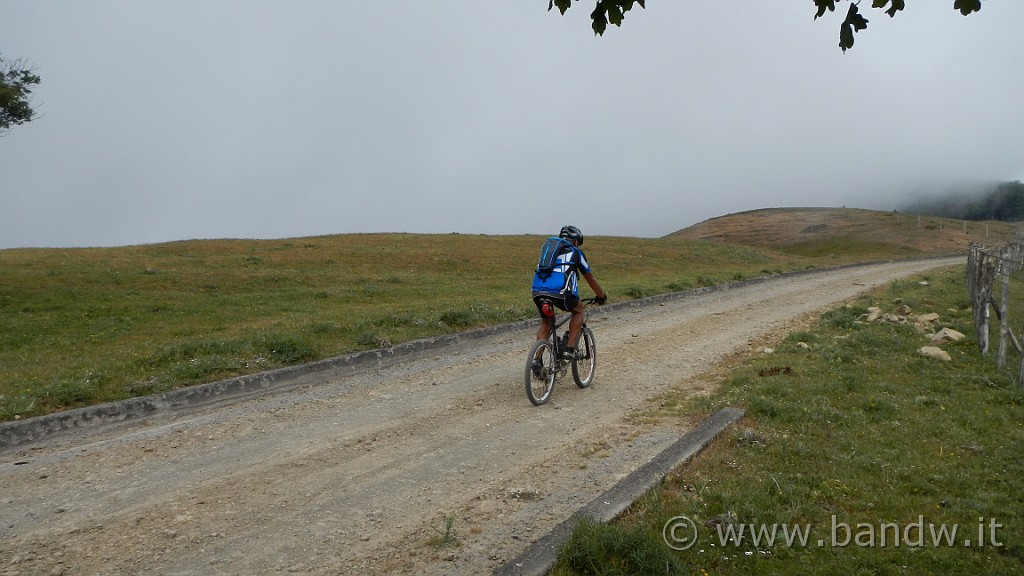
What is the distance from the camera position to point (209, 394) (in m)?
8.54

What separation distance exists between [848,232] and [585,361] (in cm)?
6574

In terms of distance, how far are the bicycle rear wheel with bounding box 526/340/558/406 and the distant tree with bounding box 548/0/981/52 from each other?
14.6 feet

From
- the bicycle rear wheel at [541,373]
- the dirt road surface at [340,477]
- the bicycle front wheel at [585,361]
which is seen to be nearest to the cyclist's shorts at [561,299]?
the bicycle rear wheel at [541,373]

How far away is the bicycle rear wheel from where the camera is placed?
8102 millimetres

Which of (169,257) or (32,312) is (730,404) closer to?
(32,312)

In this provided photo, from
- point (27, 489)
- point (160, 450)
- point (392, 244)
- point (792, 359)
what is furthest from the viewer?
point (392, 244)

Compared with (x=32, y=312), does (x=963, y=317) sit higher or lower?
lower

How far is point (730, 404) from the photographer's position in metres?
7.58

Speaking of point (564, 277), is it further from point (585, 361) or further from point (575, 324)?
point (585, 361)

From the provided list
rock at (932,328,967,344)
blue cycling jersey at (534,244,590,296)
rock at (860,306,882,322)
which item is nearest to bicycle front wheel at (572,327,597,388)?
blue cycling jersey at (534,244,590,296)

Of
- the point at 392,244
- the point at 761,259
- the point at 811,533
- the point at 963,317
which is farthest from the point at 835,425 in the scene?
the point at 761,259

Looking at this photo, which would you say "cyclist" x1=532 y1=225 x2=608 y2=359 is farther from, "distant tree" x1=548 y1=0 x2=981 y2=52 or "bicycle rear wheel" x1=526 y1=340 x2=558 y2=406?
"distant tree" x1=548 y1=0 x2=981 y2=52

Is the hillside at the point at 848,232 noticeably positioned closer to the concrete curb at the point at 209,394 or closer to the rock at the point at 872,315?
the rock at the point at 872,315

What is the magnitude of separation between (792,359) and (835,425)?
3589mm
